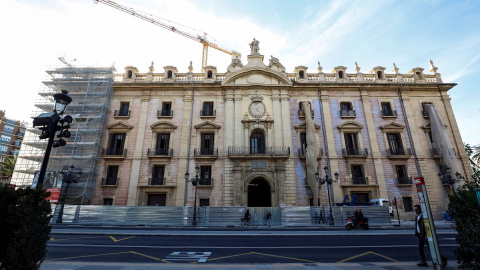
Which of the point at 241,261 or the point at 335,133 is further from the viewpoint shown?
the point at 335,133

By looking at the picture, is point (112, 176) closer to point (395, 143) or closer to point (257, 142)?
point (257, 142)

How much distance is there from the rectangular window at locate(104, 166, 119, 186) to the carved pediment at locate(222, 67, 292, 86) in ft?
47.1

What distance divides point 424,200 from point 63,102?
400 inches

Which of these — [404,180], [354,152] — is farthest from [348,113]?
[404,180]

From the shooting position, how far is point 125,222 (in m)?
16.7

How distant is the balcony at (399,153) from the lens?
22359 mm

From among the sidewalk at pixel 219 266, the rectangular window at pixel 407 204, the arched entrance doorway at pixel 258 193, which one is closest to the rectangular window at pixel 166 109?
the arched entrance doorway at pixel 258 193

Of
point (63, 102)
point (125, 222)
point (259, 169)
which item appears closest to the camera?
point (63, 102)

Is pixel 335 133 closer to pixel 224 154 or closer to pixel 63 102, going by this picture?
→ pixel 224 154

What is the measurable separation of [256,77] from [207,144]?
30.3ft

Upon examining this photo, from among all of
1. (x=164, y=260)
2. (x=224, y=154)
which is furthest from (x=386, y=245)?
(x=224, y=154)

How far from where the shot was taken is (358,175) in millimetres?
22531

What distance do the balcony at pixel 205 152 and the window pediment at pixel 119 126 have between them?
7617 mm

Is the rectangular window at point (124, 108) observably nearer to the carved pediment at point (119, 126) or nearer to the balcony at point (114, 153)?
the carved pediment at point (119, 126)
